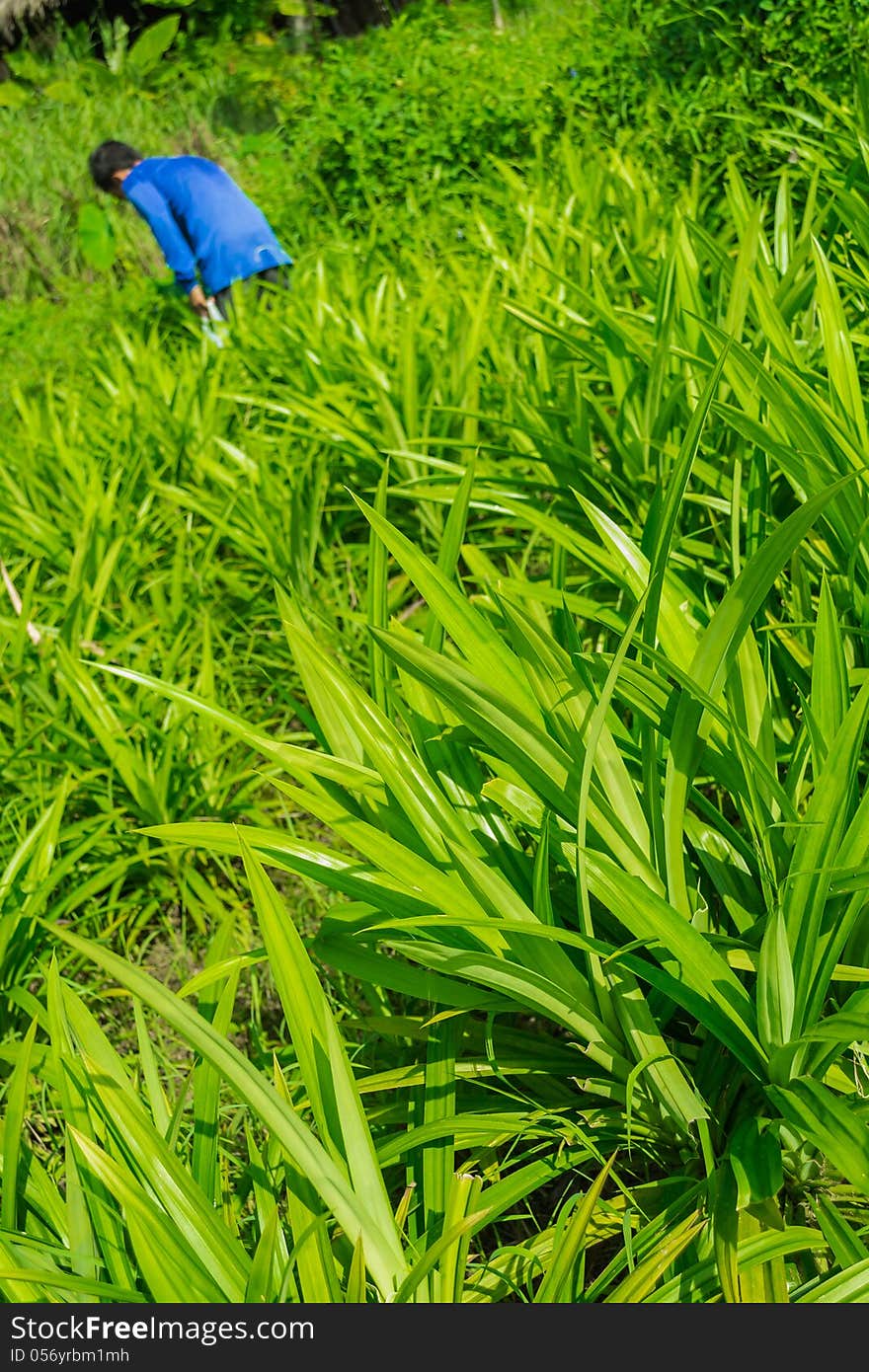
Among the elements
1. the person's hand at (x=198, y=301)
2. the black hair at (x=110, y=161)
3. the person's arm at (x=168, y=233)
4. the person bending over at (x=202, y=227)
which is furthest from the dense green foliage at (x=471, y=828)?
the black hair at (x=110, y=161)

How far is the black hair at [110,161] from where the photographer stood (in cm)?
509

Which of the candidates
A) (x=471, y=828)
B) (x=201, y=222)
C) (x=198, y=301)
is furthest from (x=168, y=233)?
(x=471, y=828)

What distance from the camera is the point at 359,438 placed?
8.15 ft

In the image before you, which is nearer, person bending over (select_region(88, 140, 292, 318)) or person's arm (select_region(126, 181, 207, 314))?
person bending over (select_region(88, 140, 292, 318))

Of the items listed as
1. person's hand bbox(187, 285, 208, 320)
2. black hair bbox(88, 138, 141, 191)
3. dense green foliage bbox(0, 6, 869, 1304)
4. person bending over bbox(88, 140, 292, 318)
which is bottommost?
dense green foliage bbox(0, 6, 869, 1304)

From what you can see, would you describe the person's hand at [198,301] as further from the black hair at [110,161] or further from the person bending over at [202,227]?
the black hair at [110,161]

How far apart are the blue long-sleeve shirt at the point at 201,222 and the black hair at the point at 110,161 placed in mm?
149

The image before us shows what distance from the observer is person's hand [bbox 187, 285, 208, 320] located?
4.50m

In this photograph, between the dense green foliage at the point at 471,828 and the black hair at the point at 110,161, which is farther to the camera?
the black hair at the point at 110,161

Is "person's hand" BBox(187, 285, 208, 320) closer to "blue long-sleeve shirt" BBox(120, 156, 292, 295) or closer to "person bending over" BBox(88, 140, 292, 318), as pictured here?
"person bending over" BBox(88, 140, 292, 318)

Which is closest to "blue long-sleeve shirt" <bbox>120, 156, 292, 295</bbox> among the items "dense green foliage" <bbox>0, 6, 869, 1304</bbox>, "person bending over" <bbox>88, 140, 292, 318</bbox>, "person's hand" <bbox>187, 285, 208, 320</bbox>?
"person bending over" <bbox>88, 140, 292, 318</bbox>

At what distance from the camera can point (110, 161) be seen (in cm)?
508

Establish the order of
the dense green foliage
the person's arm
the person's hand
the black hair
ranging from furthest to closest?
the black hair < the person's arm < the person's hand < the dense green foliage
